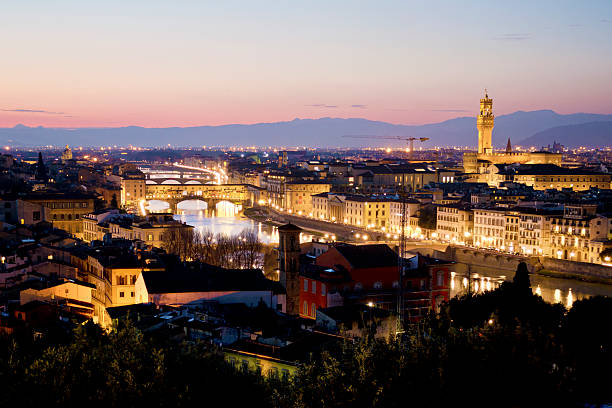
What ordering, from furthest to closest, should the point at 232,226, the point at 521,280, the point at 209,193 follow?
the point at 209,193
the point at 232,226
the point at 521,280

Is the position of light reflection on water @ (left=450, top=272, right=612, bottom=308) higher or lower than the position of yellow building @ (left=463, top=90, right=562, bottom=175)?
lower

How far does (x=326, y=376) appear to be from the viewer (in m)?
4.53

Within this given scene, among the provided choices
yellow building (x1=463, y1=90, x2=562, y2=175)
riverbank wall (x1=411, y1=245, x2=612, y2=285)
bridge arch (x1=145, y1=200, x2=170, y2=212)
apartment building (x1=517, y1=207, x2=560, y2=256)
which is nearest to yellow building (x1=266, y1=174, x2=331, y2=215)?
bridge arch (x1=145, y1=200, x2=170, y2=212)

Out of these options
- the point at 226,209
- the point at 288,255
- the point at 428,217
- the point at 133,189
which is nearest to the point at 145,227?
the point at 288,255

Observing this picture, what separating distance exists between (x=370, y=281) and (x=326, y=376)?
17.5ft

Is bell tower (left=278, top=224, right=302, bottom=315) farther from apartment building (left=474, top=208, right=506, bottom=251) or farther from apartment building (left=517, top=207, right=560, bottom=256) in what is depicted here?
apartment building (left=474, top=208, right=506, bottom=251)

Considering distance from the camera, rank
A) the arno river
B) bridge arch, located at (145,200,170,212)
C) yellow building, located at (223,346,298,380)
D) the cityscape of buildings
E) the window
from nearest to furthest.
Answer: yellow building, located at (223,346,298,380), the cityscape of buildings, the window, the arno river, bridge arch, located at (145,200,170,212)

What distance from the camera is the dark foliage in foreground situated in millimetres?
4504

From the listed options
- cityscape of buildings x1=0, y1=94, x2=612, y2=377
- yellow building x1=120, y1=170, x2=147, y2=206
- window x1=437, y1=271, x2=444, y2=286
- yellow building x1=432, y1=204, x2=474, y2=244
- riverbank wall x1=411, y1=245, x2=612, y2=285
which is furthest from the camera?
yellow building x1=120, y1=170, x2=147, y2=206

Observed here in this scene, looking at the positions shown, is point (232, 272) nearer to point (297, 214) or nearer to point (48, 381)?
point (48, 381)

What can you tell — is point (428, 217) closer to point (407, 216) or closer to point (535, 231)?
point (407, 216)

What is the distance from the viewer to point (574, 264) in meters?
17.1

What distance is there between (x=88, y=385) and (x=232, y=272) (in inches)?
187

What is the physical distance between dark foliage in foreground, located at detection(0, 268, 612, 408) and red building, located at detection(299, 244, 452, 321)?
156 inches
